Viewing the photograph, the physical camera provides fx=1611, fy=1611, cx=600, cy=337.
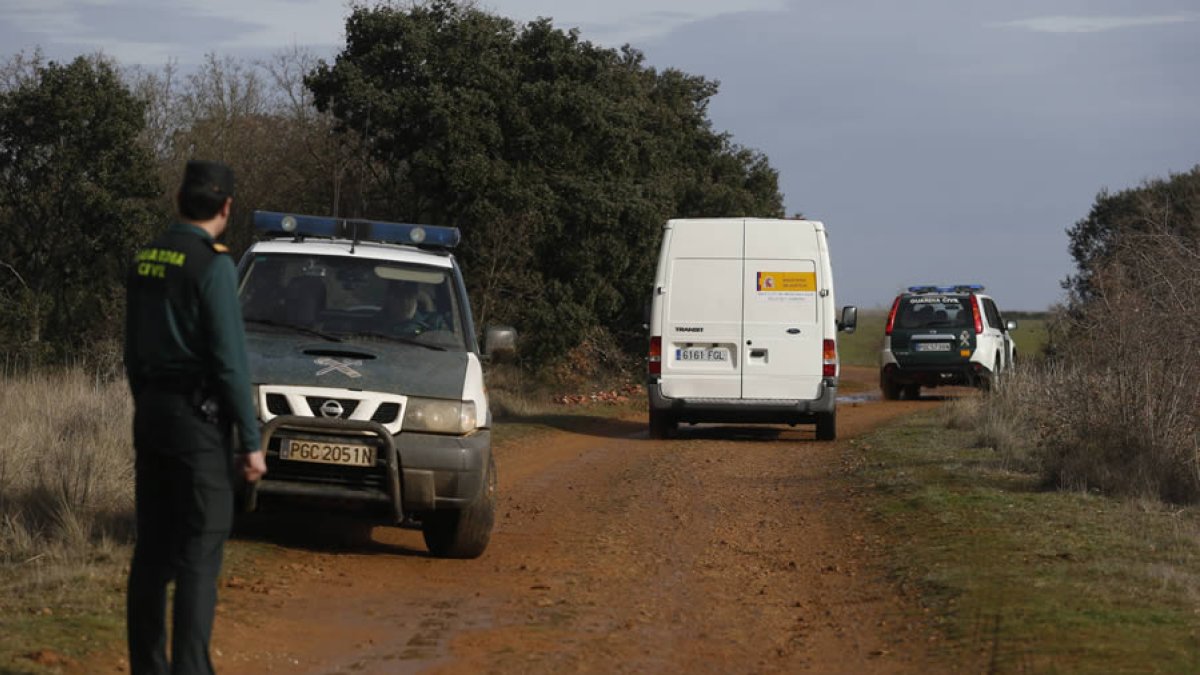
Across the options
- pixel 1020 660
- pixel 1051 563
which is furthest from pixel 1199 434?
pixel 1020 660

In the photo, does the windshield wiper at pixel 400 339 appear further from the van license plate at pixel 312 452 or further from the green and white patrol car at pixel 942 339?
the green and white patrol car at pixel 942 339

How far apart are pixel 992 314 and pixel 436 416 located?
21.2 meters

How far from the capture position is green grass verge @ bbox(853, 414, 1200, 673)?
726 cm

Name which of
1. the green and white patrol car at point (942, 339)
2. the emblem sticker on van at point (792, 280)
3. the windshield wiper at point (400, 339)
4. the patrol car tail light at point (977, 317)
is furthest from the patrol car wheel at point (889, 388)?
the windshield wiper at point (400, 339)

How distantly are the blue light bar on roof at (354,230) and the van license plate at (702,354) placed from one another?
9.48 m

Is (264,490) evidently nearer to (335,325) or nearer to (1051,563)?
(335,325)

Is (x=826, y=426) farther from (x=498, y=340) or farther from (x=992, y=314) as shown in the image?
(x=498, y=340)

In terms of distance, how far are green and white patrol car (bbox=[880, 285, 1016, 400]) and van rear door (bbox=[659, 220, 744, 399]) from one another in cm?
869

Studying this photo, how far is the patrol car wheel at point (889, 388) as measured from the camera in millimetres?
29359

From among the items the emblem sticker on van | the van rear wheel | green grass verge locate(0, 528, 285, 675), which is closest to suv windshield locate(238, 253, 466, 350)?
green grass verge locate(0, 528, 285, 675)

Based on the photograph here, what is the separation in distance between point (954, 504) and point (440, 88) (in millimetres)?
18068

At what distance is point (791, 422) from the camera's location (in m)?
21.0

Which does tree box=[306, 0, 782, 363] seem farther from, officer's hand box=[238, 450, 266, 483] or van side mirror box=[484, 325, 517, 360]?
officer's hand box=[238, 450, 266, 483]

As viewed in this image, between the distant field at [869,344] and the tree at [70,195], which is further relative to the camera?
the distant field at [869,344]
